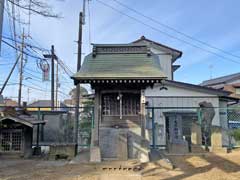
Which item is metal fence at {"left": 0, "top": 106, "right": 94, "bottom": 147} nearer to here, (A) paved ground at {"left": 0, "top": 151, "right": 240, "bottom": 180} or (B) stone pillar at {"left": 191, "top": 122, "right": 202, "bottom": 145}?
(A) paved ground at {"left": 0, "top": 151, "right": 240, "bottom": 180}

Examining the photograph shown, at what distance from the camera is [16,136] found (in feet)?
36.2

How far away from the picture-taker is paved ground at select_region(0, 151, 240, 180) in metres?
7.07

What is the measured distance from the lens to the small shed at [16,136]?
35.4 feet

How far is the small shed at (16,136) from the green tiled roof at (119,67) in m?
3.28

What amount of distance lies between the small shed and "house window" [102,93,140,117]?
306cm

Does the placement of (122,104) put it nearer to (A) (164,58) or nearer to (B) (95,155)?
(B) (95,155)

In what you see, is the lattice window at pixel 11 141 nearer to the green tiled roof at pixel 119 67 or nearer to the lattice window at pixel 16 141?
the lattice window at pixel 16 141

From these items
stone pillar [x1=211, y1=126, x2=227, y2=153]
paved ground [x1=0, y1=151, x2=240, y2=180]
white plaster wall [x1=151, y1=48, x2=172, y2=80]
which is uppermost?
white plaster wall [x1=151, y1=48, x2=172, y2=80]

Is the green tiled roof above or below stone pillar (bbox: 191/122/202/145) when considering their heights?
above

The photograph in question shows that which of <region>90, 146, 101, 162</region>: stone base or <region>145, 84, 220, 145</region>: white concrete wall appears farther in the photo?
<region>145, 84, 220, 145</region>: white concrete wall

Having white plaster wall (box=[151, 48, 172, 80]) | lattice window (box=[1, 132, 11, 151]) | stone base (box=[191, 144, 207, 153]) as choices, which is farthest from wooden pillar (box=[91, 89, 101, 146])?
white plaster wall (box=[151, 48, 172, 80])

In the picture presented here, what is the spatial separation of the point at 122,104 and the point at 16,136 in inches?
183

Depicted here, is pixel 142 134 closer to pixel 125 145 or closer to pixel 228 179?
pixel 125 145

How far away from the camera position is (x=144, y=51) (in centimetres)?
1126
